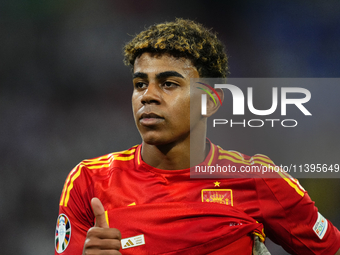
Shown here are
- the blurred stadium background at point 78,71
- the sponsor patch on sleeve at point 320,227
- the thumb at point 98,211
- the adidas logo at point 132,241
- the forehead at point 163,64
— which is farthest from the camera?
the blurred stadium background at point 78,71

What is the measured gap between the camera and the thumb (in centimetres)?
140

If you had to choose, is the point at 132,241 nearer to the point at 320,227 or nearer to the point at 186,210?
the point at 186,210

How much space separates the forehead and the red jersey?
48cm

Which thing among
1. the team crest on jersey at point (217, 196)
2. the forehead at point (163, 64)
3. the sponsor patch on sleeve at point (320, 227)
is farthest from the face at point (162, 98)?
the sponsor patch on sleeve at point (320, 227)

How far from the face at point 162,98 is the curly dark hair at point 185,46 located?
45 millimetres

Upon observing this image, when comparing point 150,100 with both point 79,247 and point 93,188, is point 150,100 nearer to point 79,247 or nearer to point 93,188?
point 93,188

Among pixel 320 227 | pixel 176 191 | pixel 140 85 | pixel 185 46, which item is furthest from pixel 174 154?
pixel 320 227

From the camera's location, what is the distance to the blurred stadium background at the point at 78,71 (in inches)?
123

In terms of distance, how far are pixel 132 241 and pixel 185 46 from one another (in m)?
1.00

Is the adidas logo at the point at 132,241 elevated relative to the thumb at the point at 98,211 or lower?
lower

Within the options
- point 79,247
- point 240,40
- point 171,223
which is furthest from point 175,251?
point 240,40

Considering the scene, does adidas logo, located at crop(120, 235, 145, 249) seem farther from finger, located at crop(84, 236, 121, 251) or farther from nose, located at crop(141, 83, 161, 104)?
nose, located at crop(141, 83, 161, 104)

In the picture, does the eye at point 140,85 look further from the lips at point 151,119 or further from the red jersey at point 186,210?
the red jersey at point 186,210

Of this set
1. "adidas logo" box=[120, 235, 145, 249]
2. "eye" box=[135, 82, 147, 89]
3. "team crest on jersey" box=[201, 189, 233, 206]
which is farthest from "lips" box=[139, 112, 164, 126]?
"adidas logo" box=[120, 235, 145, 249]
